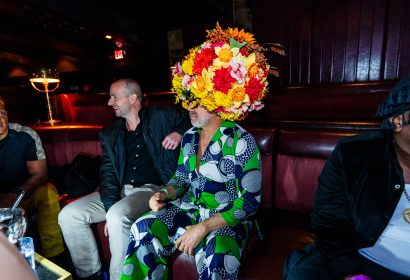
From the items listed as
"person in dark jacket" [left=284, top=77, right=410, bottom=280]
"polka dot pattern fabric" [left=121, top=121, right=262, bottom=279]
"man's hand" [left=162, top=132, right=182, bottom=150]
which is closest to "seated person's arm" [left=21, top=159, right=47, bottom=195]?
"man's hand" [left=162, top=132, right=182, bottom=150]

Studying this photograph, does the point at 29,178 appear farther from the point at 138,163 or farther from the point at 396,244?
the point at 396,244

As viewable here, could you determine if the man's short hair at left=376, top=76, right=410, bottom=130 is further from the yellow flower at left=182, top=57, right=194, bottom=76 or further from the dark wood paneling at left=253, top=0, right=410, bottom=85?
the dark wood paneling at left=253, top=0, right=410, bottom=85

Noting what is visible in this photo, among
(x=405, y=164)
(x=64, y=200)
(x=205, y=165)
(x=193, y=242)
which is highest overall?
(x=405, y=164)

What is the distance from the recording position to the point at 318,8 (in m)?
5.16

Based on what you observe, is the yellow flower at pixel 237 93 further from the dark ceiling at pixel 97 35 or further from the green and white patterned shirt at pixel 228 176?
the dark ceiling at pixel 97 35

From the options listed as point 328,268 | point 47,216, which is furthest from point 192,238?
point 47,216

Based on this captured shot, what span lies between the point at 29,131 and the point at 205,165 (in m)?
1.72

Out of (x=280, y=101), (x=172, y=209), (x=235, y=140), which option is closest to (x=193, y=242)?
(x=172, y=209)

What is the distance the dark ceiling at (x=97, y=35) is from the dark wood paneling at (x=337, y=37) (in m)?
1.73

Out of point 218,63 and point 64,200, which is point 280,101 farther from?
point 64,200

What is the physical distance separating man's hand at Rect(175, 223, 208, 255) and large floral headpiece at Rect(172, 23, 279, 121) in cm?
69

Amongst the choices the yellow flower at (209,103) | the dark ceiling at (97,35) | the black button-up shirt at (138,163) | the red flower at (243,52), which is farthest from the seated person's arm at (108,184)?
the dark ceiling at (97,35)

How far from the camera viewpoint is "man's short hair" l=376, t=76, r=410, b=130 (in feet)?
3.28

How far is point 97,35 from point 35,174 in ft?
24.6
